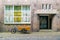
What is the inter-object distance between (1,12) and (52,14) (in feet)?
21.6

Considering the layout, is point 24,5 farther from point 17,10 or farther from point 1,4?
point 1,4

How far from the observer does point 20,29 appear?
1039 inches

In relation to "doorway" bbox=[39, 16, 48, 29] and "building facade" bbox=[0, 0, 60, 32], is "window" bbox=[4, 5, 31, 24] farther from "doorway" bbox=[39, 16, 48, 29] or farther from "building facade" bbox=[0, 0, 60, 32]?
"doorway" bbox=[39, 16, 48, 29]

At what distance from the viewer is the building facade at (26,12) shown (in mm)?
27547

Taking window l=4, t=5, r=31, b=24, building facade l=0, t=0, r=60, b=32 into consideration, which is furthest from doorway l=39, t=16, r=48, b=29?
window l=4, t=5, r=31, b=24

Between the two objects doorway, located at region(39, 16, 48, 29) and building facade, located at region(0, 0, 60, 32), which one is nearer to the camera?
building facade, located at region(0, 0, 60, 32)

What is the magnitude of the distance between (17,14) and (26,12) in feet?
3.86

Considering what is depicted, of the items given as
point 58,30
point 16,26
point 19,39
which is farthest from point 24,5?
point 19,39

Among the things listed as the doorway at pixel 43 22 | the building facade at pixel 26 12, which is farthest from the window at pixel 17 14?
the doorway at pixel 43 22

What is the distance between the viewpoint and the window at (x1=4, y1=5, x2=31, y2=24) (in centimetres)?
2766

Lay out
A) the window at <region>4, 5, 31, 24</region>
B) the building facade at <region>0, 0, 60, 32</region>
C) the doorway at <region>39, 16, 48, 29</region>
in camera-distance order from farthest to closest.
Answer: the doorway at <region>39, 16, 48, 29</region>
the window at <region>4, 5, 31, 24</region>
the building facade at <region>0, 0, 60, 32</region>

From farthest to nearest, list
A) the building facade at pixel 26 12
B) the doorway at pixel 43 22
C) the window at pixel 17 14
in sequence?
the doorway at pixel 43 22
the window at pixel 17 14
the building facade at pixel 26 12

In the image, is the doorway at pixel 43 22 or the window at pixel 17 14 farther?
the doorway at pixel 43 22

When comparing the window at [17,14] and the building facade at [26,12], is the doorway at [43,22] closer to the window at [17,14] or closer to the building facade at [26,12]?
the building facade at [26,12]
